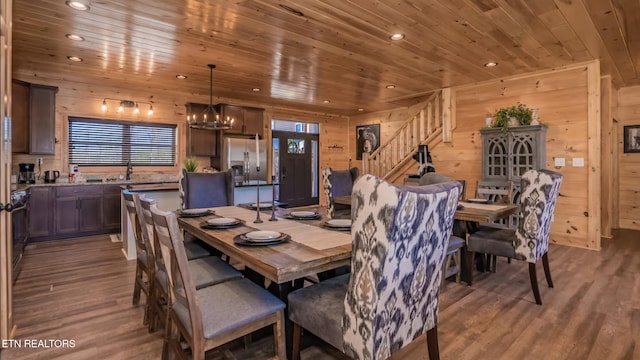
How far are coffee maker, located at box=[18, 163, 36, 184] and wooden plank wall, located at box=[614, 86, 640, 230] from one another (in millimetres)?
9761

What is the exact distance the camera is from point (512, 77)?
4961 mm

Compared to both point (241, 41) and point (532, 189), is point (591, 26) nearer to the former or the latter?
point (532, 189)

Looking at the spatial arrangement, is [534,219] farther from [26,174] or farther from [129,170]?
[26,174]

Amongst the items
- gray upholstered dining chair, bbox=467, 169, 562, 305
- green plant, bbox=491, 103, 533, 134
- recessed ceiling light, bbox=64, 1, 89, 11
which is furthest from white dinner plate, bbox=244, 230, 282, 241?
green plant, bbox=491, 103, 533, 134

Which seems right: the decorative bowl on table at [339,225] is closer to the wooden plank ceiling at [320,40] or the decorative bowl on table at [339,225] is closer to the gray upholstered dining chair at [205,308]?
the gray upholstered dining chair at [205,308]

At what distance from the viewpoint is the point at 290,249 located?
1633 mm

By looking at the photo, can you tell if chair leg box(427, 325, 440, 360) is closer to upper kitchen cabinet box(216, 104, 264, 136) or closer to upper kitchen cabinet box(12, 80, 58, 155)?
upper kitchen cabinet box(216, 104, 264, 136)

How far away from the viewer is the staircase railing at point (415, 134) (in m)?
5.73

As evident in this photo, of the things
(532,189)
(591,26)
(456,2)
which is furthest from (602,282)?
(456,2)

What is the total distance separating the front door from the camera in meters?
7.79

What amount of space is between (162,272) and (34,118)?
457cm

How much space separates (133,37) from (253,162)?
3.45 m

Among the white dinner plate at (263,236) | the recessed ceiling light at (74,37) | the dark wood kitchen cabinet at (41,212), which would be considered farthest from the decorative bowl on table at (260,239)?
the dark wood kitchen cabinet at (41,212)

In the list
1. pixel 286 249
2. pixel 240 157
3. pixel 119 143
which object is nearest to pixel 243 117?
pixel 240 157
